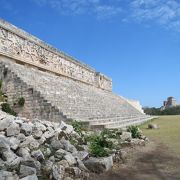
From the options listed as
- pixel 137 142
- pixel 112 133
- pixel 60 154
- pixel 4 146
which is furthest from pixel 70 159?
pixel 112 133

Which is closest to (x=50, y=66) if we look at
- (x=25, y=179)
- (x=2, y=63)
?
(x=2, y=63)

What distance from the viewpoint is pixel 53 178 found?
5.17 metres

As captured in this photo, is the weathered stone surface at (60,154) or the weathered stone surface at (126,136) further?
the weathered stone surface at (126,136)

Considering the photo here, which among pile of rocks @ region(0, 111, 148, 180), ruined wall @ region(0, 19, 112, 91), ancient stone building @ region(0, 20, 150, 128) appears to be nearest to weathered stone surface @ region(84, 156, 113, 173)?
pile of rocks @ region(0, 111, 148, 180)

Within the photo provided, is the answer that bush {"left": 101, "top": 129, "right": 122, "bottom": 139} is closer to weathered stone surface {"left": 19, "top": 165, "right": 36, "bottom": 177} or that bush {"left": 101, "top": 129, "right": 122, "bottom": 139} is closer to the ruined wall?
weathered stone surface {"left": 19, "top": 165, "right": 36, "bottom": 177}

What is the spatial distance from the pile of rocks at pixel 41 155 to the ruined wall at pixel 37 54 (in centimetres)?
868

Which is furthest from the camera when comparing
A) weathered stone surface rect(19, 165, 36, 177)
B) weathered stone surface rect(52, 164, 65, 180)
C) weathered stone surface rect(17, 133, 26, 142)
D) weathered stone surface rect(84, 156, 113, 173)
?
weathered stone surface rect(17, 133, 26, 142)

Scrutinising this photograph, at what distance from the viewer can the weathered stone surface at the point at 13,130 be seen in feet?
21.1

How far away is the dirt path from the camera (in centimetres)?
580

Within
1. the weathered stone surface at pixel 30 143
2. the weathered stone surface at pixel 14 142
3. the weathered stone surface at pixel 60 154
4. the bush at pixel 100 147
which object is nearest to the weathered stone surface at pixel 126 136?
the bush at pixel 100 147

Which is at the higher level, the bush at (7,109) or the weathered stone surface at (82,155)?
the bush at (7,109)

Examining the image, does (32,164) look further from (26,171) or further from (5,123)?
(5,123)

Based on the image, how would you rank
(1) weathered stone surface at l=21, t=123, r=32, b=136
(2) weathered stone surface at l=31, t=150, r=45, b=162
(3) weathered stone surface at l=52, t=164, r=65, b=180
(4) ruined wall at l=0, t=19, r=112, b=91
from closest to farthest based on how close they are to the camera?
1. (3) weathered stone surface at l=52, t=164, r=65, b=180
2. (2) weathered stone surface at l=31, t=150, r=45, b=162
3. (1) weathered stone surface at l=21, t=123, r=32, b=136
4. (4) ruined wall at l=0, t=19, r=112, b=91

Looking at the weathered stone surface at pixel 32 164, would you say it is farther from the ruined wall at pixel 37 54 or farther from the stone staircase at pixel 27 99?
the ruined wall at pixel 37 54
